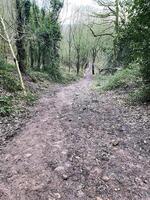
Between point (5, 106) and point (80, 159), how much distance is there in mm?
5032

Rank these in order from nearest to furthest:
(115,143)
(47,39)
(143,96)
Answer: (115,143) < (143,96) < (47,39)

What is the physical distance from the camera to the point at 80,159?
16.8ft

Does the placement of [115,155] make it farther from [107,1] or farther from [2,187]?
[107,1]

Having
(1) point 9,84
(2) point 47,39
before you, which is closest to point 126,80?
(1) point 9,84

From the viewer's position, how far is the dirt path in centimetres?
407

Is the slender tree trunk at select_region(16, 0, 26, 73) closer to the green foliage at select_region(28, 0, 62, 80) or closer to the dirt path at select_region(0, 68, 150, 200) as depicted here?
the green foliage at select_region(28, 0, 62, 80)

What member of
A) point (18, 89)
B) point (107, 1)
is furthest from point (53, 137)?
point (107, 1)

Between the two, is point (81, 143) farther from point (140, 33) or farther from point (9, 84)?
point (9, 84)

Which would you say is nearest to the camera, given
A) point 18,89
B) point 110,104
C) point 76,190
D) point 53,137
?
point 76,190

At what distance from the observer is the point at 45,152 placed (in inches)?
216

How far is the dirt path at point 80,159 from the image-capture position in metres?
4.07

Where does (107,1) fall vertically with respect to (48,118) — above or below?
above

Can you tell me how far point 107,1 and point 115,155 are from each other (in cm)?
1922

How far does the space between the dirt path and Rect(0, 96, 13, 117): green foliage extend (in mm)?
1270
